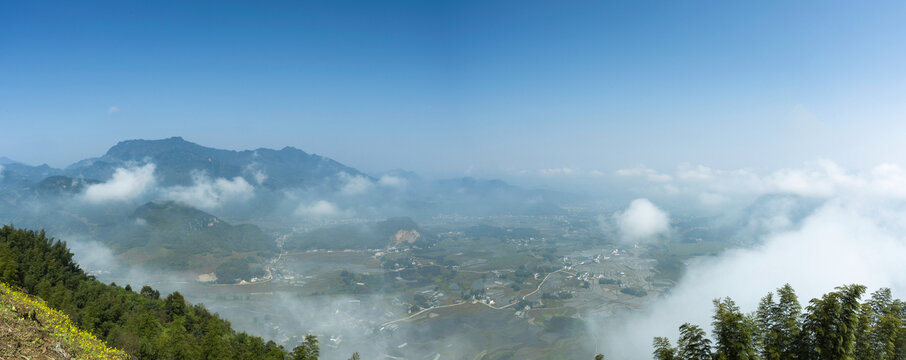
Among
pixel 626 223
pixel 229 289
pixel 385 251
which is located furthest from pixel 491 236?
pixel 229 289

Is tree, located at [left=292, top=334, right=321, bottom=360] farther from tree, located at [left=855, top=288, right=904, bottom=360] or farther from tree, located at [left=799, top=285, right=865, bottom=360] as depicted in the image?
tree, located at [left=855, top=288, right=904, bottom=360]

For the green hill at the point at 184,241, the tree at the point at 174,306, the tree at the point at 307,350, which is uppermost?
the green hill at the point at 184,241

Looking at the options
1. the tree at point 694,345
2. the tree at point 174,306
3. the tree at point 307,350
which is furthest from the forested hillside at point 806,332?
the tree at point 174,306

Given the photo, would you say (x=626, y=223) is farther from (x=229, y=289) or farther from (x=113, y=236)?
(x=113, y=236)

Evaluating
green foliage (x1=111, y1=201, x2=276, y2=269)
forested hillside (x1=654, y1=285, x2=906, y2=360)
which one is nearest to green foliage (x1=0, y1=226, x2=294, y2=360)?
forested hillside (x1=654, y1=285, x2=906, y2=360)

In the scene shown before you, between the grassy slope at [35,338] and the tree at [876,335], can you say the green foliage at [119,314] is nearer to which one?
the grassy slope at [35,338]

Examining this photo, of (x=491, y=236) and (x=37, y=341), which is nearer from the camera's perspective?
(x=37, y=341)

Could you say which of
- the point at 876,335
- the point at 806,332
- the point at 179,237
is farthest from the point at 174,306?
the point at 179,237

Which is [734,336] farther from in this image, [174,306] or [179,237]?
[179,237]
